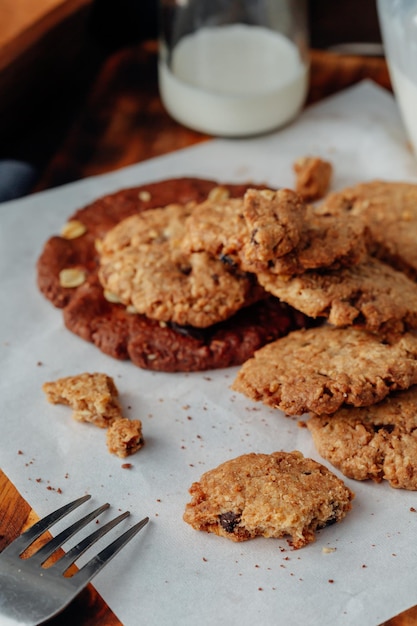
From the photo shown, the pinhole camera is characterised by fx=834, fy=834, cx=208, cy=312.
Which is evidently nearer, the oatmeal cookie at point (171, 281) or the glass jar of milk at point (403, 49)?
the oatmeal cookie at point (171, 281)

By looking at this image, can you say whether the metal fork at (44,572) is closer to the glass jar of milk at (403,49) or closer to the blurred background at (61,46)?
the blurred background at (61,46)

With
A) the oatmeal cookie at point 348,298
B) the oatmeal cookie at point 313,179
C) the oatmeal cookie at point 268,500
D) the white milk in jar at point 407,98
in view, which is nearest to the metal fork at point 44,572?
the oatmeal cookie at point 268,500

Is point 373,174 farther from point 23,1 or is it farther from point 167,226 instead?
point 23,1

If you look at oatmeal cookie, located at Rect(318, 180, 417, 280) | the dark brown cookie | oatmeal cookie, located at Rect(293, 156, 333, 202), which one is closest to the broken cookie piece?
the dark brown cookie

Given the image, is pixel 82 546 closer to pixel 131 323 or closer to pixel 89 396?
pixel 89 396

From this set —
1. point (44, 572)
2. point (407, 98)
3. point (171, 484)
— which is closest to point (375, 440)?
point (171, 484)

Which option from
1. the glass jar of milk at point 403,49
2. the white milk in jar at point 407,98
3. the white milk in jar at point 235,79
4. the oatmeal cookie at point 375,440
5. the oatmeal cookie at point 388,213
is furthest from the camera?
the white milk in jar at point 235,79
